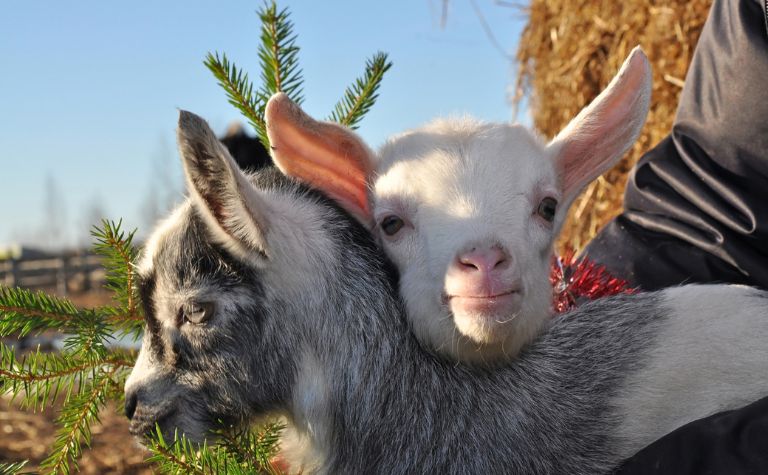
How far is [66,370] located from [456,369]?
84 centimetres

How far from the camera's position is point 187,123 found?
3.91 feet

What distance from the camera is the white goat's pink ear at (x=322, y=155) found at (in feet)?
4.61

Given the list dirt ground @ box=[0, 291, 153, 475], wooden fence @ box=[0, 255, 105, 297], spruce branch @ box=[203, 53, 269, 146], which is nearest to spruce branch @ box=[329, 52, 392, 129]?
spruce branch @ box=[203, 53, 269, 146]

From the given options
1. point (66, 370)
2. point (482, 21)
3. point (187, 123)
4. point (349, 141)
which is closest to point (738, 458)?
point (349, 141)

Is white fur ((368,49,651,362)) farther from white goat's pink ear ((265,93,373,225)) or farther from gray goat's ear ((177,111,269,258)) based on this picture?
gray goat's ear ((177,111,269,258))

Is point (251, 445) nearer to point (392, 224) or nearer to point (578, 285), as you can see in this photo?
point (392, 224)

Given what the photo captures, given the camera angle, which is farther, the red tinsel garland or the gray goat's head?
the red tinsel garland

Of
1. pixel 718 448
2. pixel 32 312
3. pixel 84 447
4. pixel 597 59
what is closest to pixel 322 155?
pixel 32 312

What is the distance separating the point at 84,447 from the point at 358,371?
9.07 ft

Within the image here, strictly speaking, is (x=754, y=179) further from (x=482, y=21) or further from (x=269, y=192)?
(x=482, y=21)

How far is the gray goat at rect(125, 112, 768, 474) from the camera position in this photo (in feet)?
4.40

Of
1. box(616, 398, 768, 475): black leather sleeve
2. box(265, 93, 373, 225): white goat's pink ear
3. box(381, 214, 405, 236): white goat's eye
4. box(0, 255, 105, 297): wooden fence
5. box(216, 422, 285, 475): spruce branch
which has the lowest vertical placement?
box(0, 255, 105, 297): wooden fence

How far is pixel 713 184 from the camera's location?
214cm

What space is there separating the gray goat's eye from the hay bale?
289 centimetres
